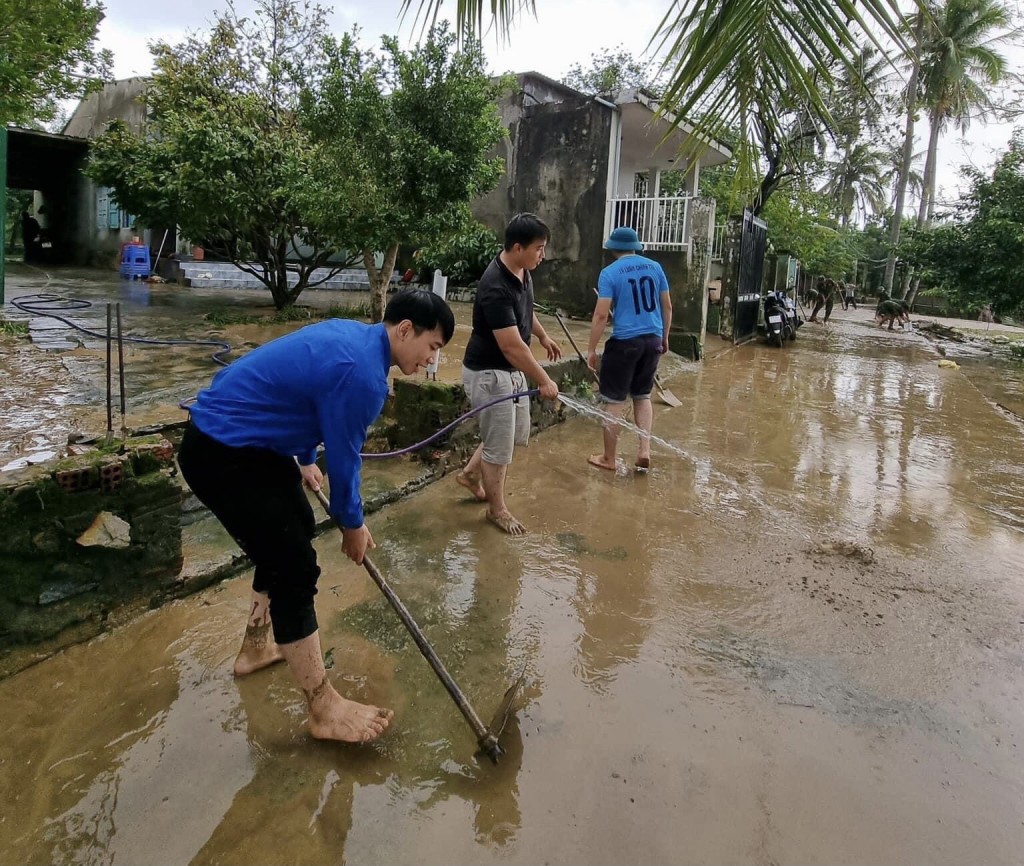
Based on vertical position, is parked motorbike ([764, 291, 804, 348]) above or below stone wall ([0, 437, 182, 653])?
above

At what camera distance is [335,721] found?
6.97ft

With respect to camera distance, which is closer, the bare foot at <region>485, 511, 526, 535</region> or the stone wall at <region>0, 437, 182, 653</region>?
the stone wall at <region>0, 437, 182, 653</region>

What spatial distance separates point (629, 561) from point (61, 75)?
555 inches

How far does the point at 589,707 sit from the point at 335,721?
2.90ft

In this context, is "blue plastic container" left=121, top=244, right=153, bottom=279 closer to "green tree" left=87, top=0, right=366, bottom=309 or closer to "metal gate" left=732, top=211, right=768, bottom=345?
"green tree" left=87, top=0, right=366, bottom=309

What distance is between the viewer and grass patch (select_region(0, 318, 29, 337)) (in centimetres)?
642

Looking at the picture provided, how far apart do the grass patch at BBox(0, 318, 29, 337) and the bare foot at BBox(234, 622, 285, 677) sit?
18.7 feet

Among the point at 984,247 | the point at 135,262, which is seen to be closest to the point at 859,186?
the point at 984,247

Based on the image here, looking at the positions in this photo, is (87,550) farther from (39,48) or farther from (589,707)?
(39,48)

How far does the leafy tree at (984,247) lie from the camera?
510 inches

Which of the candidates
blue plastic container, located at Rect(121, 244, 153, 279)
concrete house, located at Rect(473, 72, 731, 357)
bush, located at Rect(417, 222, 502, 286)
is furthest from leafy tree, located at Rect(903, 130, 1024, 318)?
blue plastic container, located at Rect(121, 244, 153, 279)

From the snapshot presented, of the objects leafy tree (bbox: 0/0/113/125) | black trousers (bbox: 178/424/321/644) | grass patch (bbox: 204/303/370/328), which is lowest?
black trousers (bbox: 178/424/321/644)

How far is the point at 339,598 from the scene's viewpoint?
298 centimetres

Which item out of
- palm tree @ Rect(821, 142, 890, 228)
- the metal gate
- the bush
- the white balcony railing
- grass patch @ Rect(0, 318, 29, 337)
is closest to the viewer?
grass patch @ Rect(0, 318, 29, 337)
